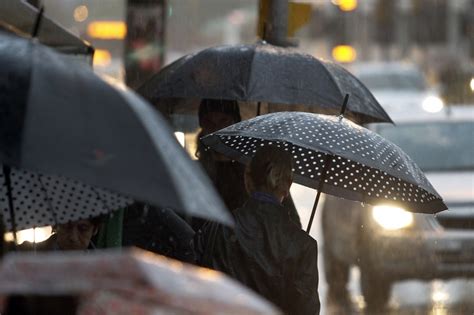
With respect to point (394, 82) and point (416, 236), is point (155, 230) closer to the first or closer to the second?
point (416, 236)

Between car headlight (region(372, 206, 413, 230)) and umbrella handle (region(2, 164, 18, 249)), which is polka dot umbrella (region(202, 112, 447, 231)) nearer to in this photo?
umbrella handle (region(2, 164, 18, 249))

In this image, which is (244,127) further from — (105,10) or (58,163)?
(105,10)

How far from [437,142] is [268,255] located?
28.6 feet

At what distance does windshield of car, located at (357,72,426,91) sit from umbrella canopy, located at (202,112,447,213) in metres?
20.8

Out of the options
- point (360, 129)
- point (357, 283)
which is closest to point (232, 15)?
point (357, 283)

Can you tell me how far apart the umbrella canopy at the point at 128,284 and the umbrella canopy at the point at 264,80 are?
16.5 ft

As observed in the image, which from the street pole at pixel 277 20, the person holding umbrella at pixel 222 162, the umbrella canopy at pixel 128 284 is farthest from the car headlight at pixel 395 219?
the umbrella canopy at pixel 128 284

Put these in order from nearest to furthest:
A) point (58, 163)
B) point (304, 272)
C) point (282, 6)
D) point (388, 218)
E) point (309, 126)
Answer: point (58, 163)
point (304, 272)
point (309, 126)
point (282, 6)
point (388, 218)

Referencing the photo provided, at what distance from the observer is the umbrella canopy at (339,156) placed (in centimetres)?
645

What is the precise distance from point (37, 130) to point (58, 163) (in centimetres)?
13

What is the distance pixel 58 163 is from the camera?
Result: 3.84 meters

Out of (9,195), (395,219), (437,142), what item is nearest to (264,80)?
(9,195)

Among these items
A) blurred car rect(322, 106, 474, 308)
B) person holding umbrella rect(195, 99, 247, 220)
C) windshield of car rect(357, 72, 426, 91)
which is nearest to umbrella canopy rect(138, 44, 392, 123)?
person holding umbrella rect(195, 99, 247, 220)

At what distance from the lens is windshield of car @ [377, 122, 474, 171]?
14.3m
